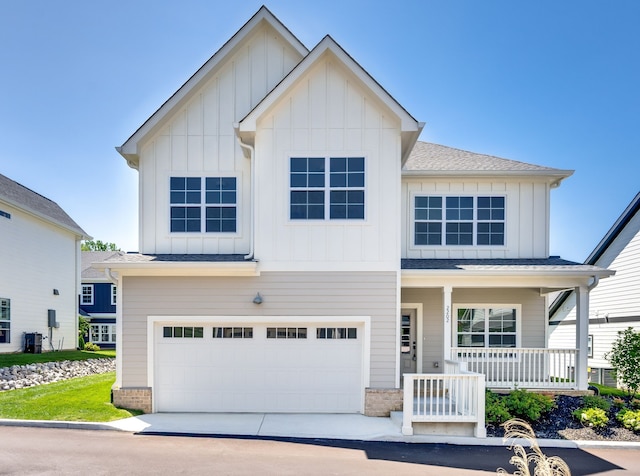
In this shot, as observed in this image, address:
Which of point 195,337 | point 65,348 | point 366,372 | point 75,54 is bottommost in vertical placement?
point 65,348

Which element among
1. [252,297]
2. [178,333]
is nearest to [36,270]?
[178,333]

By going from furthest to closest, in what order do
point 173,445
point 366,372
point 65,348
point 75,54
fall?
point 65,348, point 75,54, point 366,372, point 173,445

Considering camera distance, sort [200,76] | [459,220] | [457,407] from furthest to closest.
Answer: [459,220]
[200,76]
[457,407]

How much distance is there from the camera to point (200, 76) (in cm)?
1192

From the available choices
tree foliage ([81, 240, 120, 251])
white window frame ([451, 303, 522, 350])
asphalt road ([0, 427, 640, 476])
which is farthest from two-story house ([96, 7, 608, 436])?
tree foliage ([81, 240, 120, 251])

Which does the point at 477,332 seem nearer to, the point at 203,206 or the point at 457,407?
the point at 457,407

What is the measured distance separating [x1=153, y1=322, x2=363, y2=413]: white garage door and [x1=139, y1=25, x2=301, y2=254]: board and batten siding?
226 centimetres

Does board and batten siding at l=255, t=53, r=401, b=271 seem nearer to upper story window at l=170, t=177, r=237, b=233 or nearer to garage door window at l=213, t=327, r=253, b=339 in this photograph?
upper story window at l=170, t=177, r=237, b=233

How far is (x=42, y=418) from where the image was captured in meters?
9.64

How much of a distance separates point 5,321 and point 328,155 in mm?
16246

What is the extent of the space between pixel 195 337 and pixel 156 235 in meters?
2.83

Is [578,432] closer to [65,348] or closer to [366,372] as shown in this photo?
[366,372]

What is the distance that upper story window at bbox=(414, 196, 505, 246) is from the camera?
1308 cm

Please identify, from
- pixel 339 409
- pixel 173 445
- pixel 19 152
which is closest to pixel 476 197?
pixel 339 409
